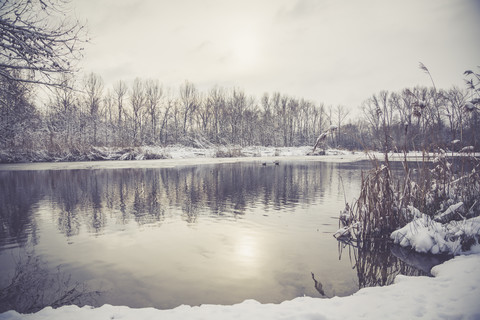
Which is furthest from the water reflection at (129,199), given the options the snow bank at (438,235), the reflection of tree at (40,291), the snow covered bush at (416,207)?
the snow bank at (438,235)

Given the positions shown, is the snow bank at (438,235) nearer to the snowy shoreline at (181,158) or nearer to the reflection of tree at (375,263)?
the reflection of tree at (375,263)

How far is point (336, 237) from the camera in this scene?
724 cm

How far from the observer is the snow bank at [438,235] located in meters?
5.73

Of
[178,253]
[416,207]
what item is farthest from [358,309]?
[416,207]

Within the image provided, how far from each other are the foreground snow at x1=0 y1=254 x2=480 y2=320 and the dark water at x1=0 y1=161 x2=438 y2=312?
72 cm

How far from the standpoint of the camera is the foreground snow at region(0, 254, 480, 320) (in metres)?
3.21

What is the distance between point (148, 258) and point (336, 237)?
498cm

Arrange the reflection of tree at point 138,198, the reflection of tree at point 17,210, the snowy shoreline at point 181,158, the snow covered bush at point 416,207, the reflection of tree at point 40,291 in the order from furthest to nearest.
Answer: the snowy shoreline at point 181,158 < the reflection of tree at point 138,198 < the reflection of tree at point 17,210 < the snow covered bush at point 416,207 < the reflection of tree at point 40,291

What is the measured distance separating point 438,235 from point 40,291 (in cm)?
828

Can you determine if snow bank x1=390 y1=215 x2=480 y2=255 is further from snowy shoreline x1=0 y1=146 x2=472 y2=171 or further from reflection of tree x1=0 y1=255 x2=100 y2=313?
snowy shoreline x1=0 y1=146 x2=472 y2=171

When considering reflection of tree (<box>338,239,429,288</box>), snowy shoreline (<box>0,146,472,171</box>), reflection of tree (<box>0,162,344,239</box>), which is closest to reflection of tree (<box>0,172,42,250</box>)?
reflection of tree (<box>0,162,344,239</box>)

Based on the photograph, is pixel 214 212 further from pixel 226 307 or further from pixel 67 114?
pixel 67 114

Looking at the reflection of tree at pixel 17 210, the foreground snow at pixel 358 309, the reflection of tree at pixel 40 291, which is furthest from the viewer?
the reflection of tree at pixel 17 210

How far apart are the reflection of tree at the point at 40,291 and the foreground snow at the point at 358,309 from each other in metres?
0.65
